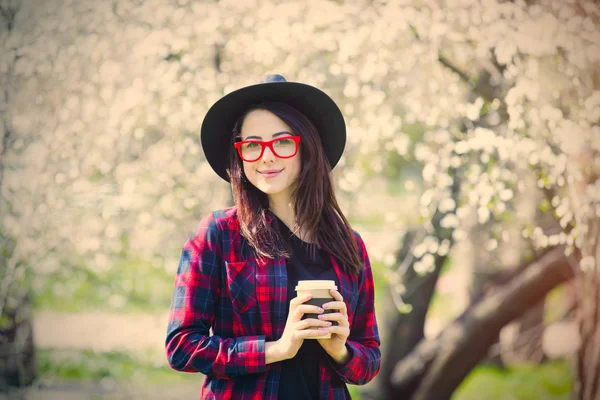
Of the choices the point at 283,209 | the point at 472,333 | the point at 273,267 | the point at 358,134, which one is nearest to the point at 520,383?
the point at 472,333

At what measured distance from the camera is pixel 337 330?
6.24 feet

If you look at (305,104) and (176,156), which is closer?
(305,104)

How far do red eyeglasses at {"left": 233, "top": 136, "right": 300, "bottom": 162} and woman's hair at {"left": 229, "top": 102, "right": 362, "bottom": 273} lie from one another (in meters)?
0.04

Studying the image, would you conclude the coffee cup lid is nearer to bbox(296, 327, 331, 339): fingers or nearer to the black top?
bbox(296, 327, 331, 339): fingers

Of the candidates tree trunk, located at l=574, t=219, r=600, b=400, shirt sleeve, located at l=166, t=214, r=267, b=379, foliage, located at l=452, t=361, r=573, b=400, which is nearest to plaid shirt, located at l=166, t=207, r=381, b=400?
shirt sleeve, located at l=166, t=214, r=267, b=379

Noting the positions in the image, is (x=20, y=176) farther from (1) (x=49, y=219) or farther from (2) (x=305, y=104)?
(2) (x=305, y=104)

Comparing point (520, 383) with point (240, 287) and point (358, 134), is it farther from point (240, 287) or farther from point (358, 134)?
point (240, 287)

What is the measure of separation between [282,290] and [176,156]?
321cm

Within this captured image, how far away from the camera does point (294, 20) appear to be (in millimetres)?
4613

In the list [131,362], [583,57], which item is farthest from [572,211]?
[131,362]

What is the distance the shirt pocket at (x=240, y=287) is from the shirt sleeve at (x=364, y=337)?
0.35 meters

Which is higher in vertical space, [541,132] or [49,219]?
[541,132]

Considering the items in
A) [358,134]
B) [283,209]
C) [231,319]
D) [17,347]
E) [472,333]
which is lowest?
[17,347]

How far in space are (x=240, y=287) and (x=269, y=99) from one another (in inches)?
27.1
